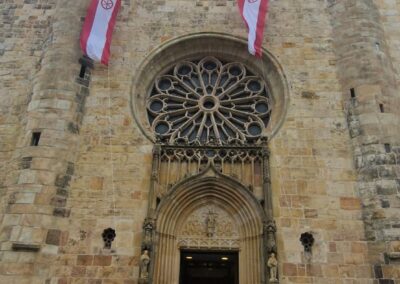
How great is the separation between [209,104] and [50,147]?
443 centimetres

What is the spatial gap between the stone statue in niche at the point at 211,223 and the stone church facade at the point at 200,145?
6 cm

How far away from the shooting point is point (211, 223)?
32.6 ft

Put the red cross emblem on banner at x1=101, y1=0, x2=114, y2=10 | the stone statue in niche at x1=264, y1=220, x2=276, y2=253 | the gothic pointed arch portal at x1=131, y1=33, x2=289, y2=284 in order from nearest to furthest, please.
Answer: the stone statue in niche at x1=264, y1=220, x2=276, y2=253 → the gothic pointed arch portal at x1=131, y1=33, x2=289, y2=284 → the red cross emblem on banner at x1=101, y1=0, x2=114, y2=10

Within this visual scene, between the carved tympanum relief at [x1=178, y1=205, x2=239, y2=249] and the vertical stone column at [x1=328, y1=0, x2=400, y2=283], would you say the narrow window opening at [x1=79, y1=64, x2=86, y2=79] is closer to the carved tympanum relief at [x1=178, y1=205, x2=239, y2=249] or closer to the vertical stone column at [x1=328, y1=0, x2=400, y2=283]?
the carved tympanum relief at [x1=178, y1=205, x2=239, y2=249]

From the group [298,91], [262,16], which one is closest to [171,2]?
[262,16]

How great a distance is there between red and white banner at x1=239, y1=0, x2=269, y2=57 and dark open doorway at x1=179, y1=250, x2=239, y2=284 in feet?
18.0

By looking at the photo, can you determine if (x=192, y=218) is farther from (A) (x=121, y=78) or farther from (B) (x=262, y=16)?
(B) (x=262, y=16)

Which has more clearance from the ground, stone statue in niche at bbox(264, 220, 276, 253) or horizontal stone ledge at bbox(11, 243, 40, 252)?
stone statue in niche at bbox(264, 220, 276, 253)

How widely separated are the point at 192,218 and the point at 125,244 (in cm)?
173

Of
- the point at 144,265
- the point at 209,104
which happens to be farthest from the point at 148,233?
the point at 209,104

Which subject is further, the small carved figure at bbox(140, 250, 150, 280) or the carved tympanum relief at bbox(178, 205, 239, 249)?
the carved tympanum relief at bbox(178, 205, 239, 249)

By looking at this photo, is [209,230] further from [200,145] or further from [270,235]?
[200,145]

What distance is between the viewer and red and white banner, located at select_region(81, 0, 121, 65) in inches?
439

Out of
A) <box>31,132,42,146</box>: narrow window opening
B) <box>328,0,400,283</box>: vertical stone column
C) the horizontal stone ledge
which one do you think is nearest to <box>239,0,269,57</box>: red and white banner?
<box>328,0,400,283</box>: vertical stone column
